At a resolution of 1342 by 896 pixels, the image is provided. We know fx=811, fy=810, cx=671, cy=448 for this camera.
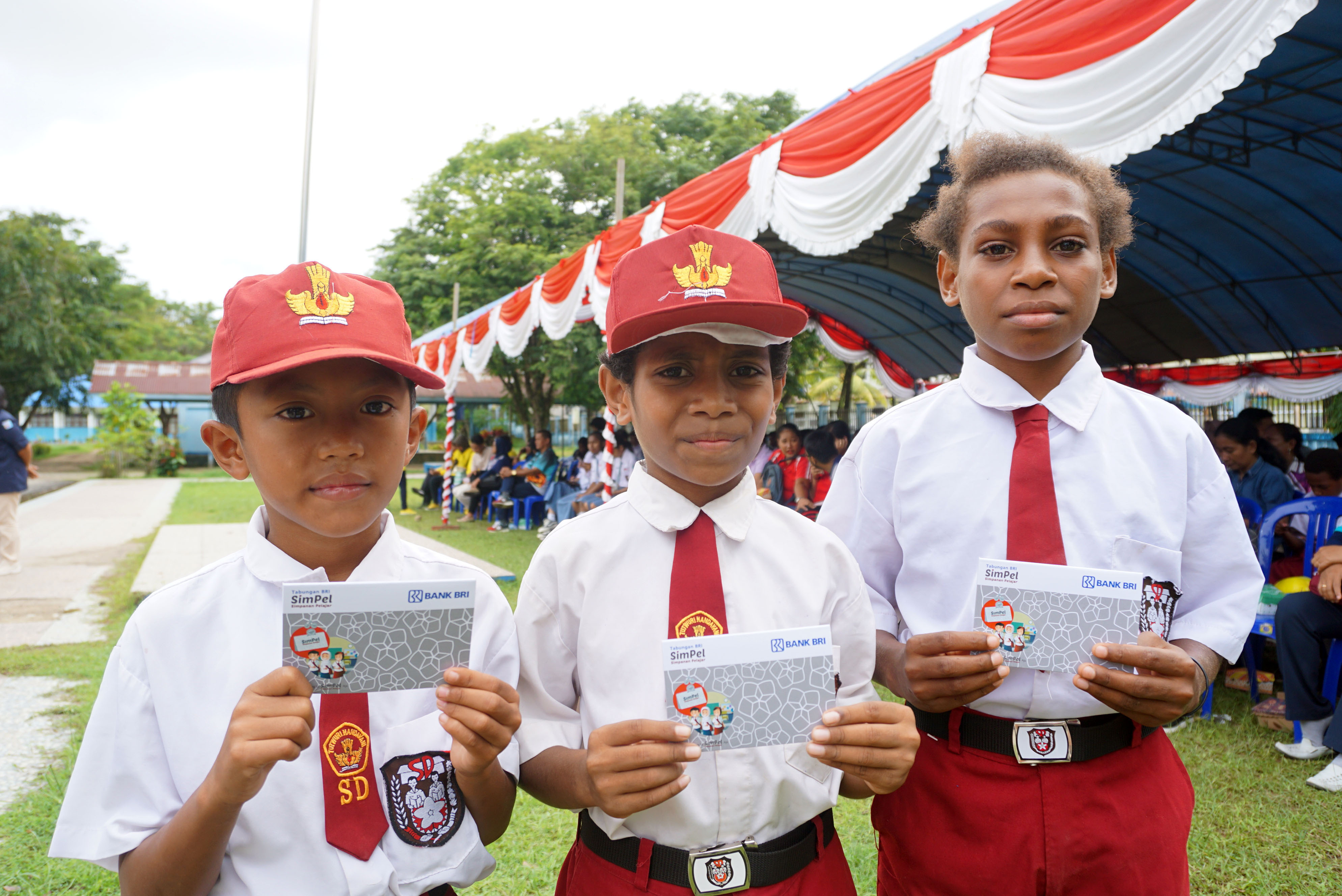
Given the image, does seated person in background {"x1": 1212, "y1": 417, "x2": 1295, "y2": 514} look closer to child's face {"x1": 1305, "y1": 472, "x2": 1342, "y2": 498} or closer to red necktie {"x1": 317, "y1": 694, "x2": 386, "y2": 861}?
child's face {"x1": 1305, "y1": 472, "x2": 1342, "y2": 498}

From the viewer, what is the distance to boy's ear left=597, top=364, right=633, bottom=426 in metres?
1.60

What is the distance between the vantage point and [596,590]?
1.42 meters

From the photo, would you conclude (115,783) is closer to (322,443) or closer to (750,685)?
(322,443)

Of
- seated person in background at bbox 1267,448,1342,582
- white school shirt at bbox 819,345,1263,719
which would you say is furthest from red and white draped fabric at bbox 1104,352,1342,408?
white school shirt at bbox 819,345,1263,719

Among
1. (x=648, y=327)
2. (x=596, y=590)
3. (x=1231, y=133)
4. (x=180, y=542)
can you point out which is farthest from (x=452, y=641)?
(x=180, y=542)

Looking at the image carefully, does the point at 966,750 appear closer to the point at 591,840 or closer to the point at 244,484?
the point at 591,840

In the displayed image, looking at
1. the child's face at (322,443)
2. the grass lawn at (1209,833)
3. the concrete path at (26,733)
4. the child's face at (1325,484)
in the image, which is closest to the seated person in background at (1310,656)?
the grass lawn at (1209,833)

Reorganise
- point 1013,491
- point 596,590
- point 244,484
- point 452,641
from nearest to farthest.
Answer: point 452,641 < point 596,590 < point 1013,491 < point 244,484

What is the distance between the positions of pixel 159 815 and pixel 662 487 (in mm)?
956

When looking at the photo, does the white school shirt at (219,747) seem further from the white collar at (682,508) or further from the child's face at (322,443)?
the white collar at (682,508)

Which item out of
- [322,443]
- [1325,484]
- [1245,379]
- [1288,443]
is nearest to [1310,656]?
[1325,484]

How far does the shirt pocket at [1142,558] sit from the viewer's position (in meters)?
1.48

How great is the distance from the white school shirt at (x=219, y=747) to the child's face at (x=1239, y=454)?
6.26 m

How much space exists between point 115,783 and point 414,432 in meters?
0.73
